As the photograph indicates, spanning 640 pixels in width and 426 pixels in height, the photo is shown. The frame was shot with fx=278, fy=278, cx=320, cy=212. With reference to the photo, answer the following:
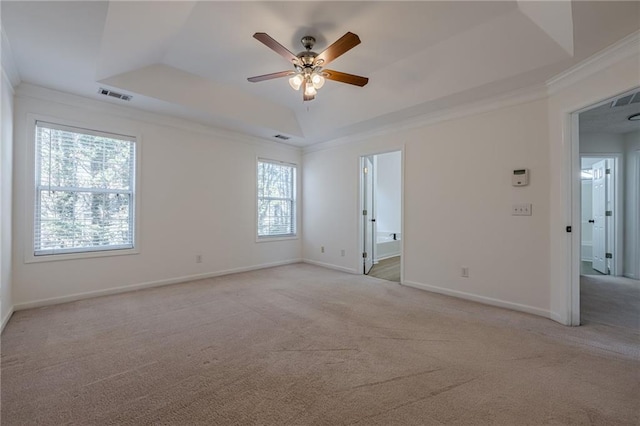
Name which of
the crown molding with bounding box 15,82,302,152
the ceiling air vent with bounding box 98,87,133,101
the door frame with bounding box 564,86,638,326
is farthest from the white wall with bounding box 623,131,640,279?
the ceiling air vent with bounding box 98,87,133,101

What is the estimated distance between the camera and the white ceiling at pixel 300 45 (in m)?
2.20

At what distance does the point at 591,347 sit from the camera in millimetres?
2354

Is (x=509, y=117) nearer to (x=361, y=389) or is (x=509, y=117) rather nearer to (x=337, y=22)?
(x=337, y=22)

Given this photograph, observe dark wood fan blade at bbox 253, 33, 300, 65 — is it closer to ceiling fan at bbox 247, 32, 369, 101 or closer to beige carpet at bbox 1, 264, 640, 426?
ceiling fan at bbox 247, 32, 369, 101

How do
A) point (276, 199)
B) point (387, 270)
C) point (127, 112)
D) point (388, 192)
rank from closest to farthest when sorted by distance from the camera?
1. point (127, 112)
2. point (387, 270)
3. point (276, 199)
4. point (388, 192)

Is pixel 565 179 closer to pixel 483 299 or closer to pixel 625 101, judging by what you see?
pixel 625 101

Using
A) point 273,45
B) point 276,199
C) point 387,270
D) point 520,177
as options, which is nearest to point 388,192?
point 387,270

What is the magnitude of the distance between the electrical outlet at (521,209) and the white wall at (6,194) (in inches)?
209

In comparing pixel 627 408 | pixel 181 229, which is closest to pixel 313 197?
pixel 181 229

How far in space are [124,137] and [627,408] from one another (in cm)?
551

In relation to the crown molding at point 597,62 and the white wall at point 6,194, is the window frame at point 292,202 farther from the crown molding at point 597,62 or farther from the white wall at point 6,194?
the crown molding at point 597,62

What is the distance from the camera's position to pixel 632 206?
4715mm

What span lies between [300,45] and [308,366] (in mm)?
3043

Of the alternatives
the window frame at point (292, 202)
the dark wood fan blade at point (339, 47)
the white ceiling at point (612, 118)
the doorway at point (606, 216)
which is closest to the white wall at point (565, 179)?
the white ceiling at point (612, 118)
